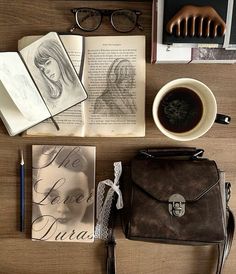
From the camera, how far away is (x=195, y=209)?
687mm

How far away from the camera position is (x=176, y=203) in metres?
0.69

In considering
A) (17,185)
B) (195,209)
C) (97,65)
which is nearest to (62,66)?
(97,65)

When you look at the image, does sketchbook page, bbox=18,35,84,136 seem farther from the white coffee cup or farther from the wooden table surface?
the white coffee cup

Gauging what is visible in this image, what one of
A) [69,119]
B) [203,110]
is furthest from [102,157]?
[203,110]

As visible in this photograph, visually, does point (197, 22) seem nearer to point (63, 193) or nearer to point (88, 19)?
point (88, 19)

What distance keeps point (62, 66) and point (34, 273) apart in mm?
401

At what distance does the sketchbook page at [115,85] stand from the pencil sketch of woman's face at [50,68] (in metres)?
0.05

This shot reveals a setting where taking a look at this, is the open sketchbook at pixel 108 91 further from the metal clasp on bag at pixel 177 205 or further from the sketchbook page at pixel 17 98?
the metal clasp on bag at pixel 177 205

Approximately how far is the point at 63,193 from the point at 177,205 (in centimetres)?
22

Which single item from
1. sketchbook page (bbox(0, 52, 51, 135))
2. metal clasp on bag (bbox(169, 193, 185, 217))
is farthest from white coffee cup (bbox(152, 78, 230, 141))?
sketchbook page (bbox(0, 52, 51, 135))

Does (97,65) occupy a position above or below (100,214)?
above

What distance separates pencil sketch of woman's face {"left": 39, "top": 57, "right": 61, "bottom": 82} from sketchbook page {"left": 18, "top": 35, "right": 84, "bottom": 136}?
33 mm

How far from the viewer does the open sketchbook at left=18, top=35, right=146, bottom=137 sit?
74 cm

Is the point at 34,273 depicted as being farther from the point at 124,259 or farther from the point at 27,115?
the point at 27,115
